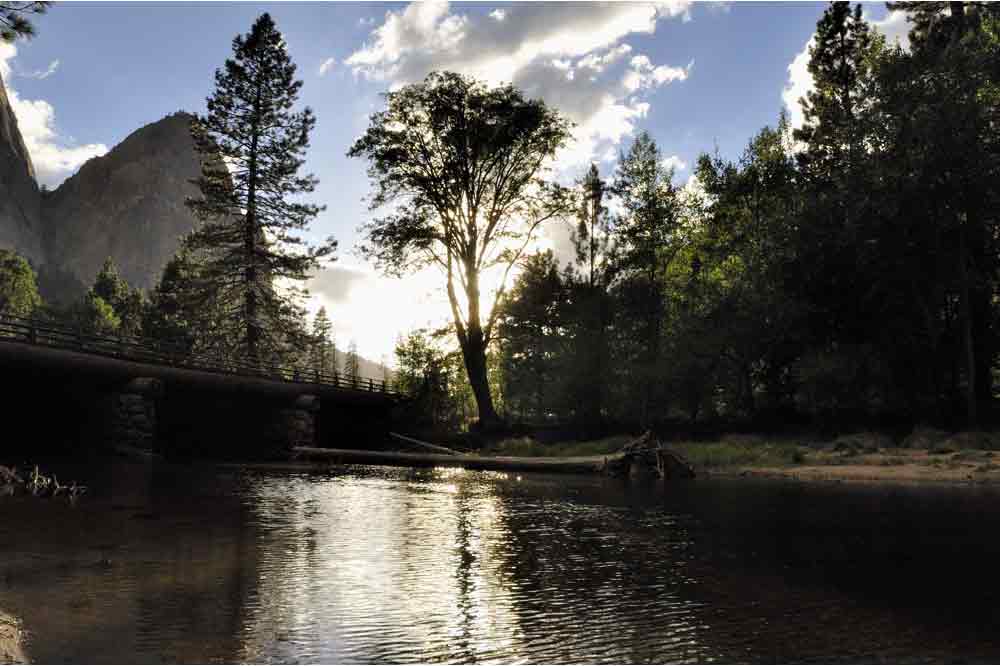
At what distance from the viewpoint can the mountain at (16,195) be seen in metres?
170

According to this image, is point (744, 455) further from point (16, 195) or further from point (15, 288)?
point (16, 195)

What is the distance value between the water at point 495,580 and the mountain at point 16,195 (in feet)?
611

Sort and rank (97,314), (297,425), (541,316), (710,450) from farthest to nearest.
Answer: (97,314), (541,316), (297,425), (710,450)

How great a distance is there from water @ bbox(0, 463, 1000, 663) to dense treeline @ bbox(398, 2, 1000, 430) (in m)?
18.6

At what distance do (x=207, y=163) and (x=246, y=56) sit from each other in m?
7.70

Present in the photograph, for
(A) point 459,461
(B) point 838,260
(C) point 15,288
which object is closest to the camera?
(A) point 459,461

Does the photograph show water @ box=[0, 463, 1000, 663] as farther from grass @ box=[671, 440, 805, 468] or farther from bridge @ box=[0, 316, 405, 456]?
bridge @ box=[0, 316, 405, 456]

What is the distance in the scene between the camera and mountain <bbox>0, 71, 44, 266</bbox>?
170500 mm

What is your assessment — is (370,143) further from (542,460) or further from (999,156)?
(999,156)

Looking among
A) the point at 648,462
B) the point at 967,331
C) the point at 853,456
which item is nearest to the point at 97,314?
the point at 648,462

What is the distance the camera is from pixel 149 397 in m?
29.6

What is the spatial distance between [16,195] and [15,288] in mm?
106113

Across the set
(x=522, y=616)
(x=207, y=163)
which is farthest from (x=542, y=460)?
(x=207, y=163)

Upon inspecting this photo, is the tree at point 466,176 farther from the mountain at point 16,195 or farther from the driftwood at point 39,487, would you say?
the mountain at point 16,195
